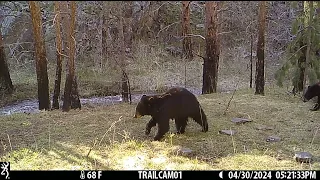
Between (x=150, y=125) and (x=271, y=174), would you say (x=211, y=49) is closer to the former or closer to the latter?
(x=150, y=125)

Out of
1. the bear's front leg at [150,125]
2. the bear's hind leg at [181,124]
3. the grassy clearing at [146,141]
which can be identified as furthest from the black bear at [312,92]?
the bear's front leg at [150,125]

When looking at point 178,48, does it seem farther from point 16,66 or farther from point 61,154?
point 61,154

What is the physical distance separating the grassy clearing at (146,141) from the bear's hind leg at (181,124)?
0.11 m

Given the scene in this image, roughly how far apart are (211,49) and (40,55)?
504cm

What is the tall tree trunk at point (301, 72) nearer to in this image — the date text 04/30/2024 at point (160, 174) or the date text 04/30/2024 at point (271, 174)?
the date text 04/30/2024 at point (271, 174)

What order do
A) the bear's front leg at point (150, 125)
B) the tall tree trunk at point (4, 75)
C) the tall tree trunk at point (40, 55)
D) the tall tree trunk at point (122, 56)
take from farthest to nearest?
the tall tree trunk at point (4, 75)
the tall tree trunk at point (122, 56)
the tall tree trunk at point (40, 55)
the bear's front leg at point (150, 125)

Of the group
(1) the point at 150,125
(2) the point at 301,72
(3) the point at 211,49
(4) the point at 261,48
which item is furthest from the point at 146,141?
(2) the point at 301,72

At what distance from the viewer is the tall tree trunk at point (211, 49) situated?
40.6 ft

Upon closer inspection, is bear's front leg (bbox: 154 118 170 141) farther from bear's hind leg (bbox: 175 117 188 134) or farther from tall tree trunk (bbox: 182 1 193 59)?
tall tree trunk (bbox: 182 1 193 59)

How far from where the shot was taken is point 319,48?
11.3m

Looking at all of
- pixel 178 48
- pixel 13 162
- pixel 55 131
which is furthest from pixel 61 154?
pixel 178 48

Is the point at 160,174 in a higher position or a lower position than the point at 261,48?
lower

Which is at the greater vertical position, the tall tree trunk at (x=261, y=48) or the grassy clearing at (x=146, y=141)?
the tall tree trunk at (x=261, y=48)

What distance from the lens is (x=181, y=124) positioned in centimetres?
741
